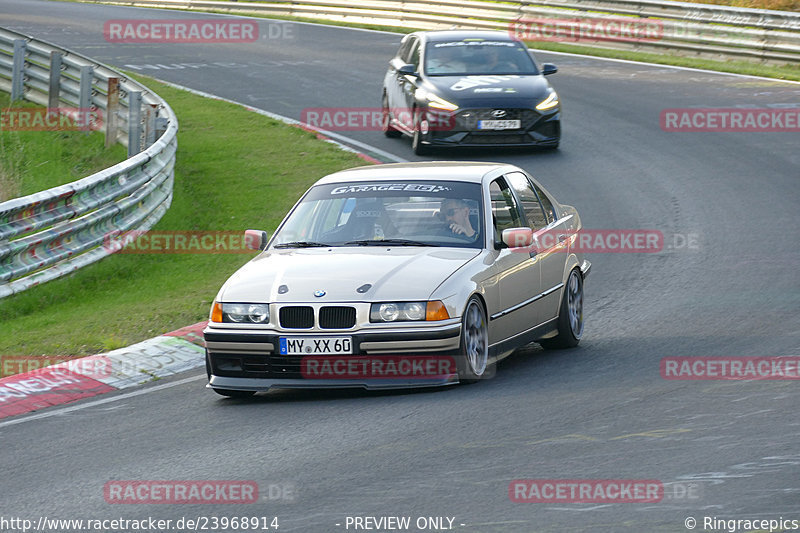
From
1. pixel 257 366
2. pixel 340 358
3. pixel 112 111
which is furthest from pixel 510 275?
pixel 112 111

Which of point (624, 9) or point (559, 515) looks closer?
point (559, 515)

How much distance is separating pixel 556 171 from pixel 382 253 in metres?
9.78

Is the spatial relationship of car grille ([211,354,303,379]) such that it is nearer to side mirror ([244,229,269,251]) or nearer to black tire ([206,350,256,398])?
black tire ([206,350,256,398])

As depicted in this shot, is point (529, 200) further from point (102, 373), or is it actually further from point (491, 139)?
point (491, 139)

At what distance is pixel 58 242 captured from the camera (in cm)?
1273

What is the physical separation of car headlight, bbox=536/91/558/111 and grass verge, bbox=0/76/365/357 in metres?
2.87

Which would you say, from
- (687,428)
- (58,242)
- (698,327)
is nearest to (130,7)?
(58,242)

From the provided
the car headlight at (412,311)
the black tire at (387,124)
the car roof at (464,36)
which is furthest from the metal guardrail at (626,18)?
the car headlight at (412,311)

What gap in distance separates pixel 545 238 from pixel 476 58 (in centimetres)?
1037

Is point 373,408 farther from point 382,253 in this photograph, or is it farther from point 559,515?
point 559,515

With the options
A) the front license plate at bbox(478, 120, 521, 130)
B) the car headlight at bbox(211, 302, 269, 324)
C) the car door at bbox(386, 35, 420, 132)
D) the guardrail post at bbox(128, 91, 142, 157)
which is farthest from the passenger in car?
the car door at bbox(386, 35, 420, 132)

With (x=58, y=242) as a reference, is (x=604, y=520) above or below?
above

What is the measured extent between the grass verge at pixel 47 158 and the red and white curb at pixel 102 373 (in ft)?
24.6

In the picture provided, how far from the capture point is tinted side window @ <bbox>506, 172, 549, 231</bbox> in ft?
32.7
